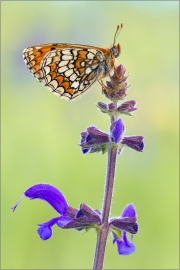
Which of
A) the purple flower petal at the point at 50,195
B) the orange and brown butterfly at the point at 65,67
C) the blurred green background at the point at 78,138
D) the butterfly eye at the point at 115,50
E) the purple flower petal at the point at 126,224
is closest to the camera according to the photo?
the purple flower petal at the point at 126,224

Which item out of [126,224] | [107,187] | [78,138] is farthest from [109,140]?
[78,138]

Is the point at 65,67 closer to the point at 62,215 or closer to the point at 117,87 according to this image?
the point at 117,87

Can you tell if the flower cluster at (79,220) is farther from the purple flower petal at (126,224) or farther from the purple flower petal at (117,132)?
the purple flower petal at (117,132)

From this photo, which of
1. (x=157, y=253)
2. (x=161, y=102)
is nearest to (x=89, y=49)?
(x=157, y=253)

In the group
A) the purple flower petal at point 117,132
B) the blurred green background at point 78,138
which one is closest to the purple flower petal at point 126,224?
the purple flower petal at point 117,132

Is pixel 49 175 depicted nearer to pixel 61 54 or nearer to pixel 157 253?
pixel 157 253

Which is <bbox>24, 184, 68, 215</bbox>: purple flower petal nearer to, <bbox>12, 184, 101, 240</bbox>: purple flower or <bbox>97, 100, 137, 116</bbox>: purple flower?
<bbox>12, 184, 101, 240</bbox>: purple flower
